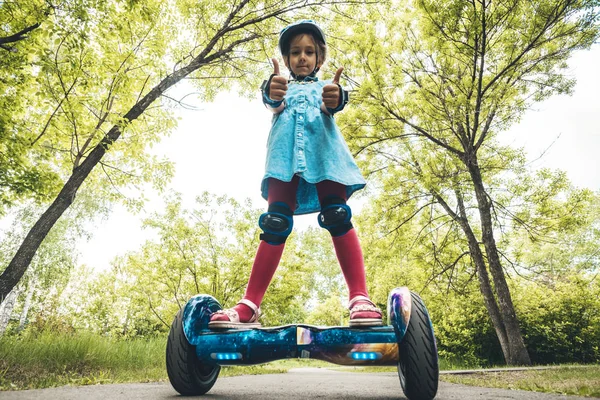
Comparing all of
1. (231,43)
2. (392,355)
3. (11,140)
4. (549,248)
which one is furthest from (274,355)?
A: (549,248)

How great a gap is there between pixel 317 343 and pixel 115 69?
559cm

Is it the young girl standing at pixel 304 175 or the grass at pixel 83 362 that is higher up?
the young girl standing at pixel 304 175

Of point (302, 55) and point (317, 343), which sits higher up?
point (302, 55)

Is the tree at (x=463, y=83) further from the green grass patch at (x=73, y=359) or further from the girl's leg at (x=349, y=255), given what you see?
the green grass patch at (x=73, y=359)

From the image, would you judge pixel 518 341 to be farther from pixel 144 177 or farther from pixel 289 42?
pixel 144 177

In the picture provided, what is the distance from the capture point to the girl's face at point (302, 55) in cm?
232

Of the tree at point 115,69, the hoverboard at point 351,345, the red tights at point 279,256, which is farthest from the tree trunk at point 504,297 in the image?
the hoverboard at point 351,345

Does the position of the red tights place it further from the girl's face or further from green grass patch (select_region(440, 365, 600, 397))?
green grass patch (select_region(440, 365, 600, 397))

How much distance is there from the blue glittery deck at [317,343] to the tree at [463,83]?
6.42 metres

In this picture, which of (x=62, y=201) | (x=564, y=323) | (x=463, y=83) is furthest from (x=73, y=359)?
(x=564, y=323)

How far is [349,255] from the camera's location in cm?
197

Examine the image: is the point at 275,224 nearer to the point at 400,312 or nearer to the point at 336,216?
the point at 336,216

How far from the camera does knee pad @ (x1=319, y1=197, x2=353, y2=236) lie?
1954 millimetres

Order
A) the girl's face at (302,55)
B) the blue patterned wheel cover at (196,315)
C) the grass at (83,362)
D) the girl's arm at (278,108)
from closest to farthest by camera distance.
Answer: the blue patterned wheel cover at (196,315) → the girl's arm at (278,108) → the girl's face at (302,55) → the grass at (83,362)
